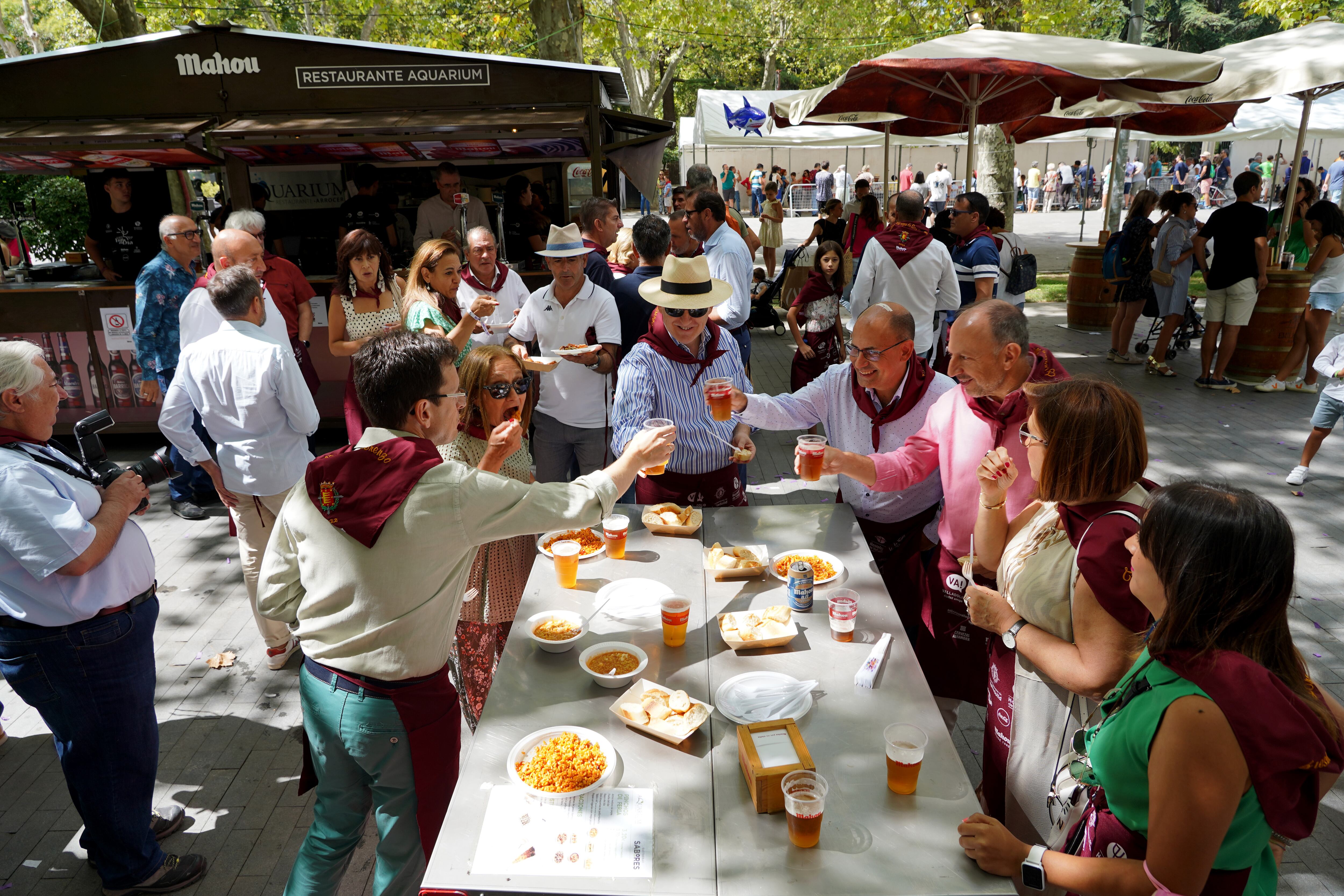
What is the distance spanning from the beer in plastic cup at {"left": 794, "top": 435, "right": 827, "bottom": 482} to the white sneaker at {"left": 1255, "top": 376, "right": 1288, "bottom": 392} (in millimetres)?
8352

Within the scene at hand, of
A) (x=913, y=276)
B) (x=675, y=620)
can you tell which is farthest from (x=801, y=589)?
(x=913, y=276)

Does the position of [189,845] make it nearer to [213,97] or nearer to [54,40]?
[213,97]

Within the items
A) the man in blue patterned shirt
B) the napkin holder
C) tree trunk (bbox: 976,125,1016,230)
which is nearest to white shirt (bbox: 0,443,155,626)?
the napkin holder

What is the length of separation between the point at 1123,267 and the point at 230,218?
30.5ft

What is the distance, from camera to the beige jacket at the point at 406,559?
2.36 meters

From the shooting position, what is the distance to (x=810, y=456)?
3.30 m

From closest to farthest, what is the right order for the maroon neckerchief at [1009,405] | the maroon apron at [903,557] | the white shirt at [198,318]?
the maroon neckerchief at [1009,405], the maroon apron at [903,557], the white shirt at [198,318]

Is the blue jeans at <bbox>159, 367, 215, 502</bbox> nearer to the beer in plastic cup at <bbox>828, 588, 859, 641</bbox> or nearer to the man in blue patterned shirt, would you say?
the man in blue patterned shirt

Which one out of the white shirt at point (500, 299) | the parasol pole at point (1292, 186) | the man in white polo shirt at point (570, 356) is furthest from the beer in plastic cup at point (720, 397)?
the parasol pole at point (1292, 186)

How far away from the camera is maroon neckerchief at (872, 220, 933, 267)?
6996 millimetres

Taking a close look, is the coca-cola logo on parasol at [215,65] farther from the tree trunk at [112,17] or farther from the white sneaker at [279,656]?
the white sneaker at [279,656]

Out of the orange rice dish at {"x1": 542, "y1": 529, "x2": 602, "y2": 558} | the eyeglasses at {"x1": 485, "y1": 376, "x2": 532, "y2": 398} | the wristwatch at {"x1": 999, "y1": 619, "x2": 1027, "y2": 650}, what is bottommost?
the orange rice dish at {"x1": 542, "y1": 529, "x2": 602, "y2": 558}

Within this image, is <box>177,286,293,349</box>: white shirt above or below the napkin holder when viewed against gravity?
above

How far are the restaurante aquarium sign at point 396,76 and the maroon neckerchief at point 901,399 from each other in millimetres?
6075
